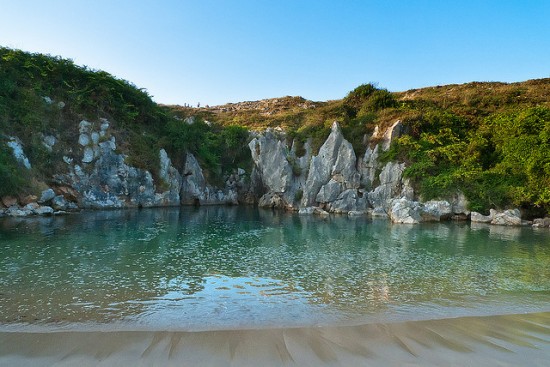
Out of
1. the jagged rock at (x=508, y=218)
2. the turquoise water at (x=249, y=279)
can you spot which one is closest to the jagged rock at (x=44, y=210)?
the turquoise water at (x=249, y=279)

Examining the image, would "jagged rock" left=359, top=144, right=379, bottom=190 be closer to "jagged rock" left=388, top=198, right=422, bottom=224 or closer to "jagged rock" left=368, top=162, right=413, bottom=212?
"jagged rock" left=368, top=162, right=413, bottom=212

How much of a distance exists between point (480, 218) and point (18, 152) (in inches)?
1474

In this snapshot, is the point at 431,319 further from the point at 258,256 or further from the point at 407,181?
the point at 407,181

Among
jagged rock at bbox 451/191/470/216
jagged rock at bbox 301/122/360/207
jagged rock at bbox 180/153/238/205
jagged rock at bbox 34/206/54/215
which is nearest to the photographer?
jagged rock at bbox 34/206/54/215

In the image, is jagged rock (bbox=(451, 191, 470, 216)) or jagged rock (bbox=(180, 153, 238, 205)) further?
jagged rock (bbox=(180, 153, 238, 205))

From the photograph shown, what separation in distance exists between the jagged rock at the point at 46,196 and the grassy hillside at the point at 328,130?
82cm

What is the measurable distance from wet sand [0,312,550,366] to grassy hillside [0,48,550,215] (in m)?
24.7

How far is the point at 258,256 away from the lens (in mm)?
14109

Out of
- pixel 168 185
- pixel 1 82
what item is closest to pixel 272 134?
pixel 168 185

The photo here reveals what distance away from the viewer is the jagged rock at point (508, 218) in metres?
26.5

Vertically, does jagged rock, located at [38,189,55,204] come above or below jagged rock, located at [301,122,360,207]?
below

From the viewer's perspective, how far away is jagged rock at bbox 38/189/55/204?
27.8 m

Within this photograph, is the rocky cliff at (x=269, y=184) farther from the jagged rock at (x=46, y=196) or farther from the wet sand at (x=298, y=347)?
the wet sand at (x=298, y=347)

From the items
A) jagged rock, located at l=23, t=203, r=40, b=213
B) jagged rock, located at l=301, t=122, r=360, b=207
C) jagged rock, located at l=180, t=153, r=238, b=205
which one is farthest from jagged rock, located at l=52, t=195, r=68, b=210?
jagged rock, located at l=301, t=122, r=360, b=207
